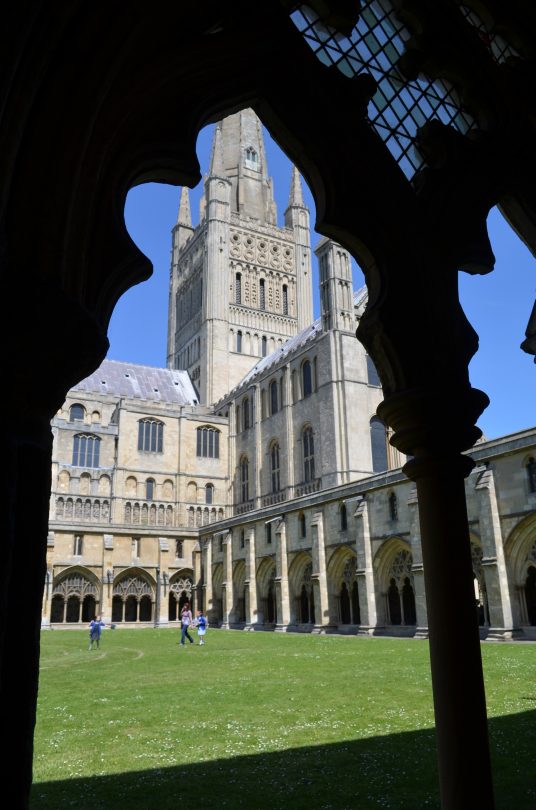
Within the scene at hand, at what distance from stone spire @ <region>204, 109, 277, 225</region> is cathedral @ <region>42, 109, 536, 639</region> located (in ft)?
13.0

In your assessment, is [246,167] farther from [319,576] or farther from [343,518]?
[319,576]

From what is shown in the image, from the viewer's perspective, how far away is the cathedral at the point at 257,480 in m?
23.5

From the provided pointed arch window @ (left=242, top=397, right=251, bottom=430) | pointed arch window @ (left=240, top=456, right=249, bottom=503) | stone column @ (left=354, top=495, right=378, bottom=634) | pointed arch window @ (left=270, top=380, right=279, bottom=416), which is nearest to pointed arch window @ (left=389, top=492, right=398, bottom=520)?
stone column @ (left=354, top=495, right=378, bottom=634)

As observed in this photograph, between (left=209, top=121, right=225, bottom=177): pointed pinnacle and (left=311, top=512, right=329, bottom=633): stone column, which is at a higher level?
(left=209, top=121, right=225, bottom=177): pointed pinnacle

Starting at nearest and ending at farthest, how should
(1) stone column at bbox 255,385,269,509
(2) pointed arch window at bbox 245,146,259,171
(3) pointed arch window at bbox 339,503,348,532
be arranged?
1. (3) pointed arch window at bbox 339,503,348,532
2. (1) stone column at bbox 255,385,269,509
3. (2) pointed arch window at bbox 245,146,259,171

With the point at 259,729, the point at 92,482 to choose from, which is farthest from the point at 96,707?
the point at 92,482

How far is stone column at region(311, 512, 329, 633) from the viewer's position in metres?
28.0

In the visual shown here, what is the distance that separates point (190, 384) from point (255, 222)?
18.8 m

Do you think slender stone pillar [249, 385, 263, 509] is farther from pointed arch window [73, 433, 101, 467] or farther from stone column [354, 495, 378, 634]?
stone column [354, 495, 378, 634]

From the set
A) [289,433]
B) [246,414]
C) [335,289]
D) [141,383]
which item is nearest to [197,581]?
[289,433]

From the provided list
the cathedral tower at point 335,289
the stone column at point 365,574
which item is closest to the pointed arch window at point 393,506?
the stone column at point 365,574

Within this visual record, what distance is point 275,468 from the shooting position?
1783 inches

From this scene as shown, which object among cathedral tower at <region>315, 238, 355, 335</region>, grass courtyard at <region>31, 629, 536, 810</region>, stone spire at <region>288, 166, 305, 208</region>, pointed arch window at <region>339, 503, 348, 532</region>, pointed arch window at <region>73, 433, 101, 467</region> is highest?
stone spire at <region>288, 166, 305, 208</region>

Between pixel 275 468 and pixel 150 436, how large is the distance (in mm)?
9906
